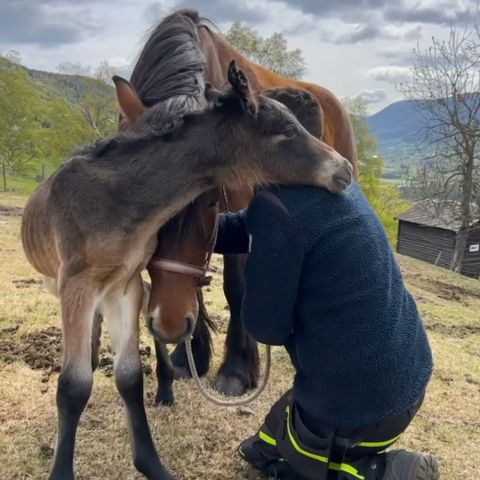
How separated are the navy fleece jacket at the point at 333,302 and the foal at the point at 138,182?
155 mm

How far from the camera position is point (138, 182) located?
249 cm

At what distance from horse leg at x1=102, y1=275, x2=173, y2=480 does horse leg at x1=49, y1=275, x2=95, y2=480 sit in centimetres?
26

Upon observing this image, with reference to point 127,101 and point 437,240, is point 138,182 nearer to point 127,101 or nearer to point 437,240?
point 127,101

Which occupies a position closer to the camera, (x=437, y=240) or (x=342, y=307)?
(x=342, y=307)

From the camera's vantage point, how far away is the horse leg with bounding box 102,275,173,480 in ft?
9.32

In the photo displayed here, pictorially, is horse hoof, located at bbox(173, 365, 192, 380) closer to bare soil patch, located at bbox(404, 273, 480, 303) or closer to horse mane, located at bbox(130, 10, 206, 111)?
horse mane, located at bbox(130, 10, 206, 111)

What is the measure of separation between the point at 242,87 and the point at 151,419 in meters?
2.32

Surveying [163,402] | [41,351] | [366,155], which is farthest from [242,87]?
[366,155]

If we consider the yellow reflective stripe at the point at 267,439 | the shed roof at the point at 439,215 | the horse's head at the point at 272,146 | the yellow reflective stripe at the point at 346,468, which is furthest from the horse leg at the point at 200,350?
the shed roof at the point at 439,215

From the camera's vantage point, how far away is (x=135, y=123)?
2670 millimetres

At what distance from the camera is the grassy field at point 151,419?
3.06 meters

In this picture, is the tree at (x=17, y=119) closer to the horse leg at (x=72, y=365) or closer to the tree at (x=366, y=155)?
the tree at (x=366, y=155)

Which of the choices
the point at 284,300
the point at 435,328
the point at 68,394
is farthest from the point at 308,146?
the point at 435,328

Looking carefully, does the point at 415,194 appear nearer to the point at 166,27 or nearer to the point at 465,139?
the point at 465,139
